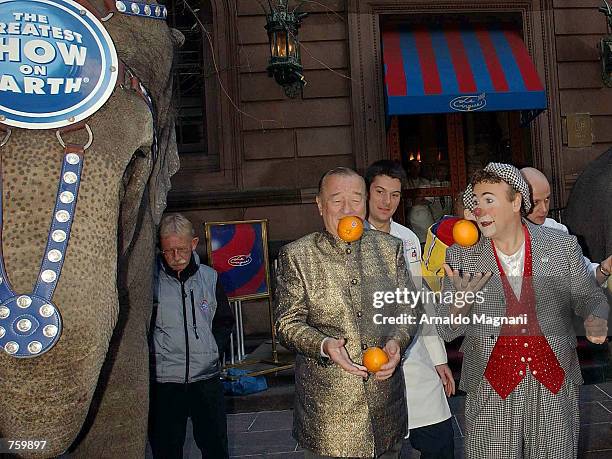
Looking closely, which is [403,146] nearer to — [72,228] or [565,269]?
[565,269]

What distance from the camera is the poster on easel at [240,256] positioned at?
7312 millimetres

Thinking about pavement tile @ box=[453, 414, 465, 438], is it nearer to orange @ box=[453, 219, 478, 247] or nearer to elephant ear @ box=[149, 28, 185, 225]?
orange @ box=[453, 219, 478, 247]

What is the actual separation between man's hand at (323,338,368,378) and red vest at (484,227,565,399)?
68 centimetres

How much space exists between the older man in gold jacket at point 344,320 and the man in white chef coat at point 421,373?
2.35ft

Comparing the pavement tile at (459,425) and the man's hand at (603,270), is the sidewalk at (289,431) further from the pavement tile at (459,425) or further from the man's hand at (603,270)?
the man's hand at (603,270)

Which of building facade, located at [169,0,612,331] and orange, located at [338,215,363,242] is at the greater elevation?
building facade, located at [169,0,612,331]

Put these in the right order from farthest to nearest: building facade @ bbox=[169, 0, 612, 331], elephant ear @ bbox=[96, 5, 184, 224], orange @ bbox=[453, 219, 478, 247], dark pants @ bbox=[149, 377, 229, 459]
A: building facade @ bbox=[169, 0, 612, 331] → dark pants @ bbox=[149, 377, 229, 459] → orange @ bbox=[453, 219, 478, 247] → elephant ear @ bbox=[96, 5, 184, 224]

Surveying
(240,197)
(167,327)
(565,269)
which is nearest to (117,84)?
(565,269)

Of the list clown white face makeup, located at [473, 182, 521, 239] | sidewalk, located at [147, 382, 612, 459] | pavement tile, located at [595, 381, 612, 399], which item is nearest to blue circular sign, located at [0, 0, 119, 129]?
clown white face makeup, located at [473, 182, 521, 239]

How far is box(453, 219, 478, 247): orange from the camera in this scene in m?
2.56

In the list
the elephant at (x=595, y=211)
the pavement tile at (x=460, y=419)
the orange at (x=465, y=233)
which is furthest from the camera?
the pavement tile at (x=460, y=419)

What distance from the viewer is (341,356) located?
227 centimetres

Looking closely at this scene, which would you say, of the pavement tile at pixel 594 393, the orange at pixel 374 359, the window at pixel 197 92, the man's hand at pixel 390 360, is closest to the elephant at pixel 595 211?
the pavement tile at pixel 594 393

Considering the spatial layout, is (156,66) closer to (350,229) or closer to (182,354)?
(350,229)
